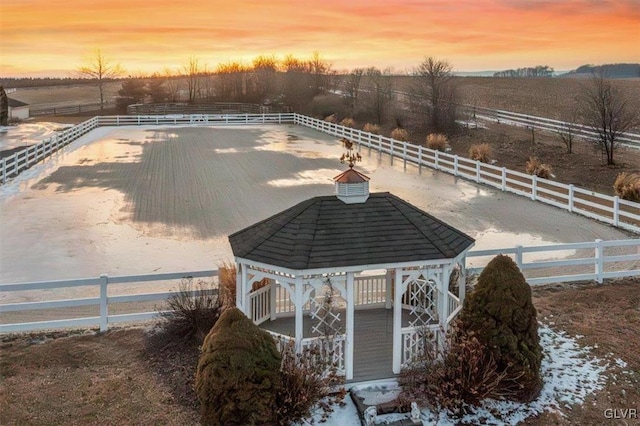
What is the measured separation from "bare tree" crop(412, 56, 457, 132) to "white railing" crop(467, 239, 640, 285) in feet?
85.8

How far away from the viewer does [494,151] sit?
99.2 feet

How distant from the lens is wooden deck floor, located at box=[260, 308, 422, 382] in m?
7.54

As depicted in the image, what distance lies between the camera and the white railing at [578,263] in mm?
10773

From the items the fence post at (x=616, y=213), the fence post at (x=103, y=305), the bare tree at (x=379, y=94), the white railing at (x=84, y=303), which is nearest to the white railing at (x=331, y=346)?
the white railing at (x=84, y=303)

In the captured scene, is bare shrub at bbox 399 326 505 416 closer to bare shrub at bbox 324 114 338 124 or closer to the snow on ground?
the snow on ground

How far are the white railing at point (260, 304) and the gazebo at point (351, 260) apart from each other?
0.07 feet

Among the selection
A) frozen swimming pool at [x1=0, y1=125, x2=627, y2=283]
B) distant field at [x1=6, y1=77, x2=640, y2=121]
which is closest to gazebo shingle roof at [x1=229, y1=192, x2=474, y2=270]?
frozen swimming pool at [x1=0, y1=125, x2=627, y2=283]

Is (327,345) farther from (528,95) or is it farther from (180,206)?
(528,95)

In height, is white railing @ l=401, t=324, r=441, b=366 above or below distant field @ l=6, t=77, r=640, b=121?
below

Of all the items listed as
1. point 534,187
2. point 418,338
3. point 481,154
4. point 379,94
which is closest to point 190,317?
point 418,338

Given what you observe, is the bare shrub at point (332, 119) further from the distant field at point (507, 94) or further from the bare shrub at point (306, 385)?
the bare shrub at point (306, 385)

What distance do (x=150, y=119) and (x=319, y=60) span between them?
82.9ft

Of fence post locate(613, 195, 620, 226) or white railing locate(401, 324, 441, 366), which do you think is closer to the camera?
white railing locate(401, 324, 441, 366)

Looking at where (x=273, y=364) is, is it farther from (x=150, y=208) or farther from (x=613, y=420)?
(x=150, y=208)
